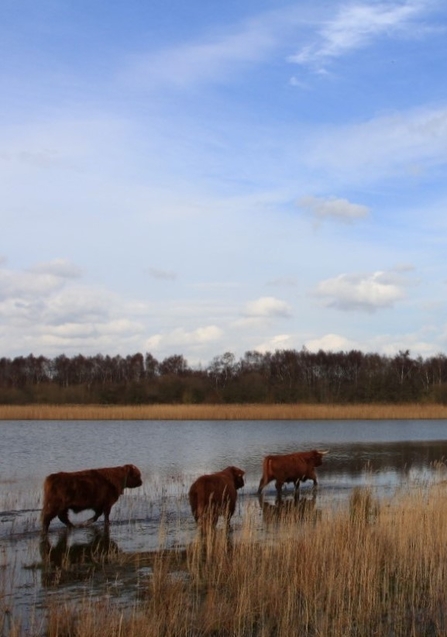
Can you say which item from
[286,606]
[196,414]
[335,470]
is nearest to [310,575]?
[286,606]

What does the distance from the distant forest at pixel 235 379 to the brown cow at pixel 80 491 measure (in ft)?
145

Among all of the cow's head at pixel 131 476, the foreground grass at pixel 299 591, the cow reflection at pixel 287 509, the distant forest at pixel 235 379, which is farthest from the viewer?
the distant forest at pixel 235 379

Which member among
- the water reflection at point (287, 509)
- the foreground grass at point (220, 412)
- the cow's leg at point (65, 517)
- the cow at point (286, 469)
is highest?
the foreground grass at point (220, 412)

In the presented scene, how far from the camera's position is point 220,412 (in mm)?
46375

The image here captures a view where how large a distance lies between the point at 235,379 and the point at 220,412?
64.1 feet

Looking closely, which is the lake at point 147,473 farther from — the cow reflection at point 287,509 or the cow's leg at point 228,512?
the cow's leg at point 228,512

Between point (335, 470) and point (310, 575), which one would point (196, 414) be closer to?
point (335, 470)

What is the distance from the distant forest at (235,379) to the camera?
57.6 meters

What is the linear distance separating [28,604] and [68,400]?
164 feet

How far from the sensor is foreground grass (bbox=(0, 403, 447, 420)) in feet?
149

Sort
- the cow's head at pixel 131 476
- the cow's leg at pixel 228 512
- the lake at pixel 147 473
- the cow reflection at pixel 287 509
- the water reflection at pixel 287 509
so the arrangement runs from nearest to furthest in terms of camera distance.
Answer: the lake at pixel 147 473 < the cow's leg at pixel 228 512 < the water reflection at pixel 287 509 < the cow reflection at pixel 287 509 < the cow's head at pixel 131 476

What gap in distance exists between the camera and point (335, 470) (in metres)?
22.0

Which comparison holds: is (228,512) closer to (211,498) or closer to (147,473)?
(211,498)

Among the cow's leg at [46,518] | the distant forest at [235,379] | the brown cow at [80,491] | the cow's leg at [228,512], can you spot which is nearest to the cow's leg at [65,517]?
the brown cow at [80,491]
